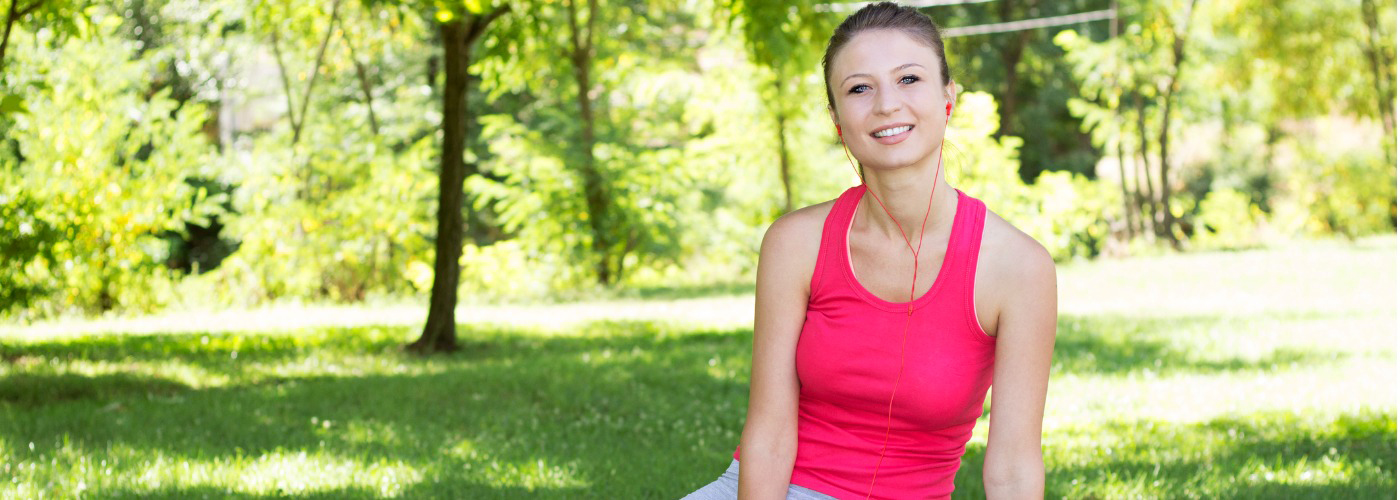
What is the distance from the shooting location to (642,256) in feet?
57.7

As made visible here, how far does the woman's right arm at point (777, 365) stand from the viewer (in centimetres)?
247

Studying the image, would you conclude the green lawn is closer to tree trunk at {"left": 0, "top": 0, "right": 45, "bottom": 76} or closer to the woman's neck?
tree trunk at {"left": 0, "top": 0, "right": 45, "bottom": 76}

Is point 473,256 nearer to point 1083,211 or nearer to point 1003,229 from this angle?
point 1083,211

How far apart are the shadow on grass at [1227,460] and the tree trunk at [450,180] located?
16.2 ft

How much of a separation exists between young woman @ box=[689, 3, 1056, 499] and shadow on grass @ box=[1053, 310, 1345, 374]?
644 centimetres

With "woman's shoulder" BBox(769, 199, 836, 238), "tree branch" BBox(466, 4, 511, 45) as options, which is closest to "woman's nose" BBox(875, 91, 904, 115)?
"woman's shoulder" BBox(769, 199, 836, 238)

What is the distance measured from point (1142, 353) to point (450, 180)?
5.45 metres

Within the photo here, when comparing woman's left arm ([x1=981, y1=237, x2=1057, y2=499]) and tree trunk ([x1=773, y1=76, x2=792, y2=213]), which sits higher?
tree trunk ([x1=773, y1=76, x2=792, y2=213])

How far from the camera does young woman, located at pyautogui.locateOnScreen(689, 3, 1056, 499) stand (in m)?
2.31

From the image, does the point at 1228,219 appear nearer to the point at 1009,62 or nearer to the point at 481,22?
the point at 1009,62

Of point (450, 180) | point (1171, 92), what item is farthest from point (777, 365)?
point (1171, 92)

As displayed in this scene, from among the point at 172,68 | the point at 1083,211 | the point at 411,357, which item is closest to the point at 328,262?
the point at 411,357

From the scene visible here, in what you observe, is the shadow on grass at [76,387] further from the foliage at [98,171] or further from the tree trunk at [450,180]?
the foliage at [98,171]

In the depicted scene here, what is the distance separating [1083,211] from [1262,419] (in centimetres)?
1540
